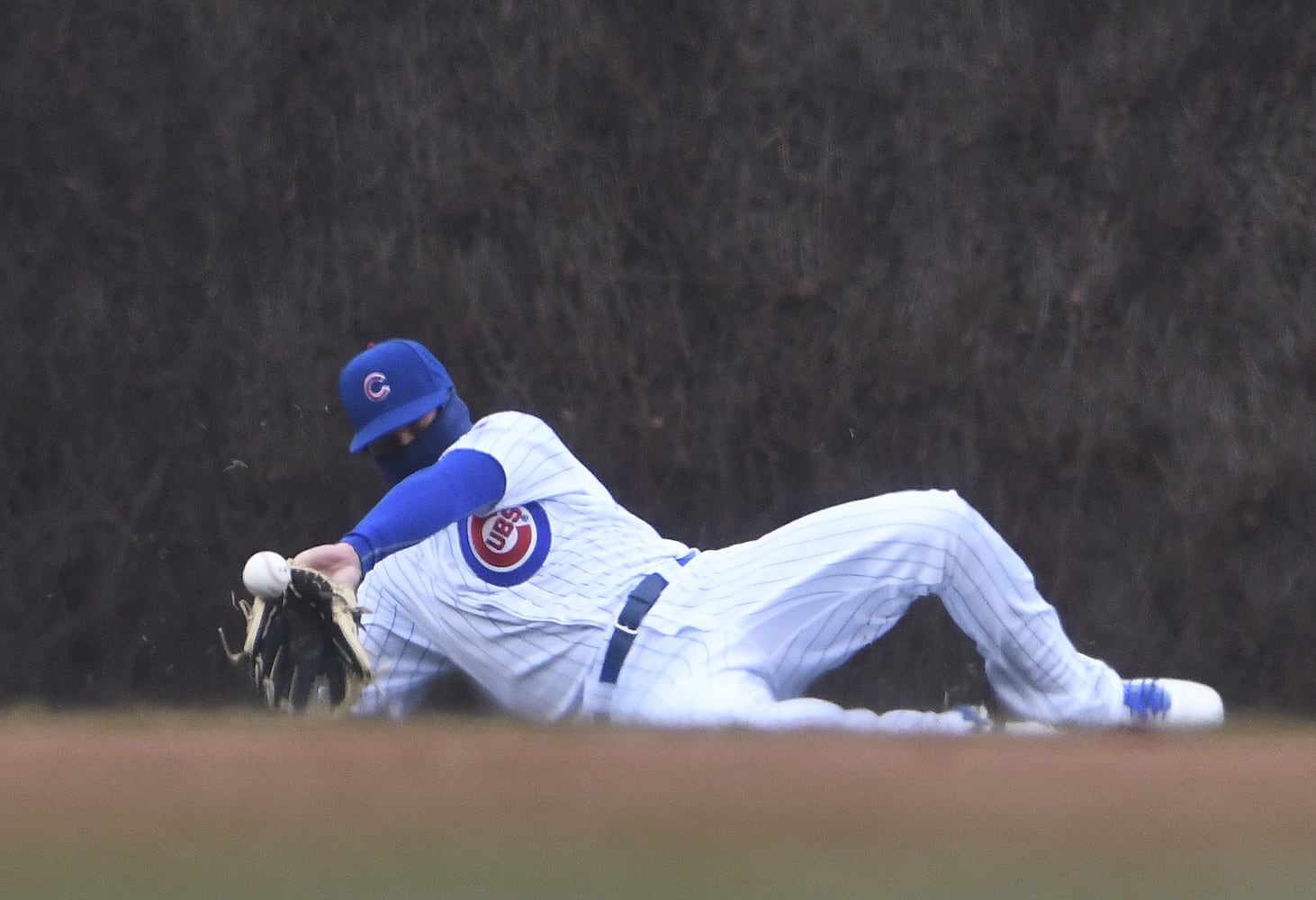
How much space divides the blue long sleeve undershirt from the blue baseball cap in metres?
0.28

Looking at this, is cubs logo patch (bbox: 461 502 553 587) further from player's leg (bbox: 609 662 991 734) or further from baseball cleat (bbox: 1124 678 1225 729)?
baseball cleat (bbox: 1124 678 1225 729)

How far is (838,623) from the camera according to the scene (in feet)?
14.7

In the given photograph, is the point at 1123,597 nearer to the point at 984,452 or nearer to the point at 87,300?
the point at 984,452

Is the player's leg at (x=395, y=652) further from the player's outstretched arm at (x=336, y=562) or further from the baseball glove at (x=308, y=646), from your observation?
the player's outstretched arm at (x=336, y=562)

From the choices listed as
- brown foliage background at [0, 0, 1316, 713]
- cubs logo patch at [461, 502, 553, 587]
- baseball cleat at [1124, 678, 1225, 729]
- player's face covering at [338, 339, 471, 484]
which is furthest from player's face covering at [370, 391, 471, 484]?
baseball cleat at [1124, 678, 1225, 729]

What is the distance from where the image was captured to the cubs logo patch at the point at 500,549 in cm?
450

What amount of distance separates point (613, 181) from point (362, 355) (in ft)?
5.01

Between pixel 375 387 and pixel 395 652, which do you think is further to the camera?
pixel 395 652

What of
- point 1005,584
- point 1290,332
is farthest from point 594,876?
point 1290,332

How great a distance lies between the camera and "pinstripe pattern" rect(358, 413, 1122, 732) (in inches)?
169

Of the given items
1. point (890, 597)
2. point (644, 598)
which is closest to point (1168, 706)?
point (890, 597)

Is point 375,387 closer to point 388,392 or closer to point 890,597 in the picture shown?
point 388,392

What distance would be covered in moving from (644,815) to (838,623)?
1642 millimetres

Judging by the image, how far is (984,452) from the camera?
235 inches
